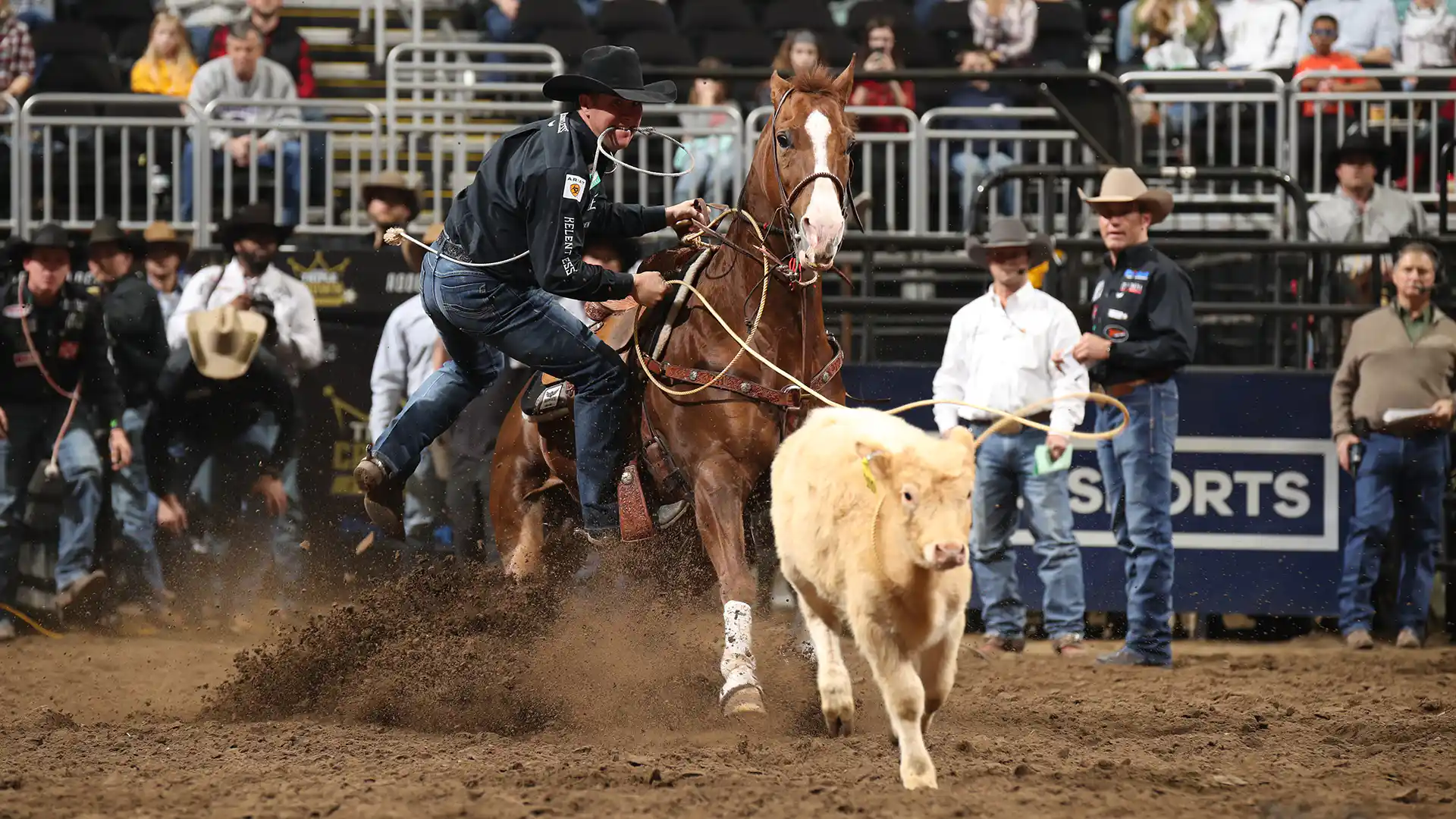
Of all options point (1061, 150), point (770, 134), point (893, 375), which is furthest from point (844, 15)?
point (770, 134)

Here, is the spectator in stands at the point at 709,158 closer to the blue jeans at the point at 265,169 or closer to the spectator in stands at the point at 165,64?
the blue jeans at the point at 265,169

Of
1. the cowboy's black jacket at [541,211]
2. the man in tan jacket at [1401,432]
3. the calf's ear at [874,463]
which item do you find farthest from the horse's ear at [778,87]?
the man in tan jacket at [1401,432]

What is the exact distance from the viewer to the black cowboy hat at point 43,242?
10031 mm

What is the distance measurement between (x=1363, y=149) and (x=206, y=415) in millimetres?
7450

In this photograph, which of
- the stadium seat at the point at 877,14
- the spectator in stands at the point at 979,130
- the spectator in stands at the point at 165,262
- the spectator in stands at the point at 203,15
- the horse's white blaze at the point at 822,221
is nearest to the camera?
the horse's white blaze at the point at 822,221

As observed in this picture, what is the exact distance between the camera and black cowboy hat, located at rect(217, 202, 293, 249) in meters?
10.2

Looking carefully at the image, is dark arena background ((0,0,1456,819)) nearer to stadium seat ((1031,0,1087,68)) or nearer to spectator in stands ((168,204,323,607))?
stadium seat ((1031,0,1087,68))

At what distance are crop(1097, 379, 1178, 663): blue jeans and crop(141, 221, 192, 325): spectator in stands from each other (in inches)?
230

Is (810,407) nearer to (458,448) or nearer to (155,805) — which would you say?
(155,805)

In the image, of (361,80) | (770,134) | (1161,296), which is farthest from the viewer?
(361,80)

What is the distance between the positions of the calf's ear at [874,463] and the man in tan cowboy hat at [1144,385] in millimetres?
3991

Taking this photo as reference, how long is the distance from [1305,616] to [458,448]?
5.16m

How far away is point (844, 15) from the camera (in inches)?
583

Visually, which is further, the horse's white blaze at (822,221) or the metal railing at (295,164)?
the metal railing at (295,164)
